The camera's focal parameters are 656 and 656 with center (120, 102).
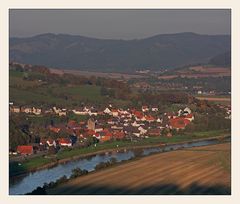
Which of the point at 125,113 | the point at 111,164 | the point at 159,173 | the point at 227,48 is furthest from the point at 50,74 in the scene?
the point at 159,173

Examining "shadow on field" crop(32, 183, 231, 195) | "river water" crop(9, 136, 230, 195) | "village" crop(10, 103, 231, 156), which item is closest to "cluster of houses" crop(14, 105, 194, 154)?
"village" crop(10, 103, 231, 156)

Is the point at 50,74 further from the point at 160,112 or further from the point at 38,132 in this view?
the point at 38,132

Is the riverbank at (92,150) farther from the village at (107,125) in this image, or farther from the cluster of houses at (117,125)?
the cluster of houses at (117,125)

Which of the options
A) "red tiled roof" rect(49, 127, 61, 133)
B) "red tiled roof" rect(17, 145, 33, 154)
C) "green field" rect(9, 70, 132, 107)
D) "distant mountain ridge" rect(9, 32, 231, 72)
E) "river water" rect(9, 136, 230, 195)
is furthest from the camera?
"distant mountain ridge" rect(9, 32, 231, 72)

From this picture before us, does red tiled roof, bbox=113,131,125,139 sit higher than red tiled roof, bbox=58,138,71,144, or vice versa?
red tiled roof, bbox=113,131,125,139

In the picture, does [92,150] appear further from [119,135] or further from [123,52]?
[123,52]

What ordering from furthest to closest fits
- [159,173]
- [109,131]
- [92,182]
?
[109,131], [159,173], [92,182]

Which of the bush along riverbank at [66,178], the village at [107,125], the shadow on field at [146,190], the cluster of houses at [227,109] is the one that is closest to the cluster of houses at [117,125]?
the village at [107,125]

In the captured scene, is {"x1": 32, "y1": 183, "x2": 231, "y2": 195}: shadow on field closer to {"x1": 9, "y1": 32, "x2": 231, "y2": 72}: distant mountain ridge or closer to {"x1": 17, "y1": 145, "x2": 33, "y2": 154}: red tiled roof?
{"x1": 17, "y1": 145, "x2": 33, "y2": 154}: red tiled roof
